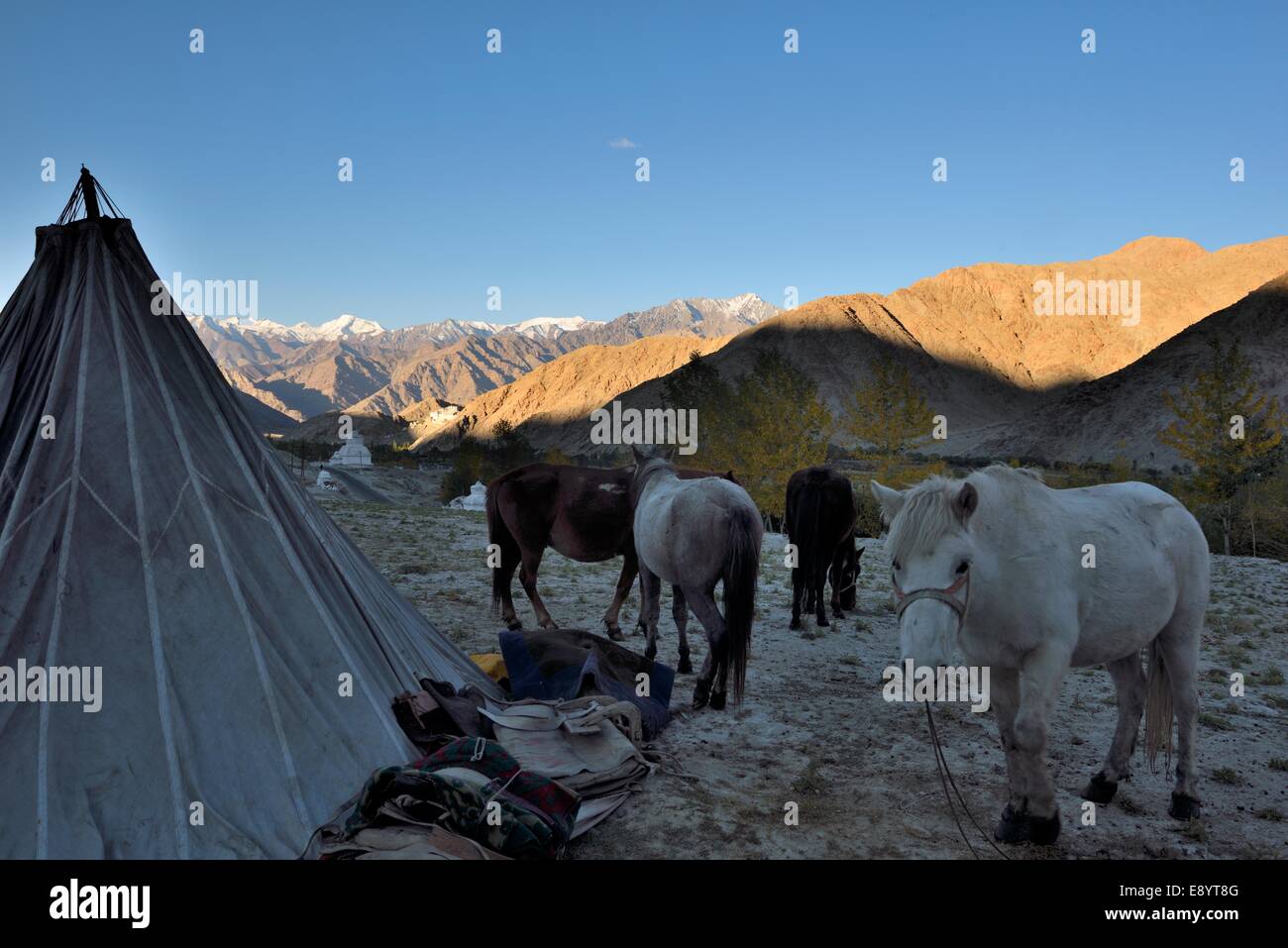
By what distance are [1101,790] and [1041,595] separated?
1923 mm

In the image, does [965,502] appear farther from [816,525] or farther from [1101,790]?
[816,525]

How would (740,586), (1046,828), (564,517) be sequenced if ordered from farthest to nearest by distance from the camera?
(564,517)
(740,586)
(1046,828)

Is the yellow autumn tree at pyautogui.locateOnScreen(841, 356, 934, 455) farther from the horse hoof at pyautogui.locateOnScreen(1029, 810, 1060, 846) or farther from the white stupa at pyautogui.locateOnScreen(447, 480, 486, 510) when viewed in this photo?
the horse hoof at pyautogui.locateOnScreen(1029, 810, 1060, 846)

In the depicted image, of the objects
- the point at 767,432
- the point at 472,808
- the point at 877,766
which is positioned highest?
the point at 767,432

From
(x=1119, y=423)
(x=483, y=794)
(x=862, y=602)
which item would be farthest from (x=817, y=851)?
(x=1119, y=423)

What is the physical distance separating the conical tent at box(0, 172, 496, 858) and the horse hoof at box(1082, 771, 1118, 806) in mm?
4700

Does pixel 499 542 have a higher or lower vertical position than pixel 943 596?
lower

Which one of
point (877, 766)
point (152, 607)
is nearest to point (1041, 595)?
point (877, 766)

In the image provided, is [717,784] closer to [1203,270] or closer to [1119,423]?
[1119,423]

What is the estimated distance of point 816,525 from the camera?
10539 millimetres

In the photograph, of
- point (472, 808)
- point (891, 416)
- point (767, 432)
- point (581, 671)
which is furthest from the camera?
point (891, 416)

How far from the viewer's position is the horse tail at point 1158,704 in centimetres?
489

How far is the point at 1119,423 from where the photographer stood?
7219 centimetres

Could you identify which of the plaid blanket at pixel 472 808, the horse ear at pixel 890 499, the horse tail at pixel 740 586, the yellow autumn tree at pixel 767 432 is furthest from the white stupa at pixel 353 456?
the horse ear at pixel 890 499
